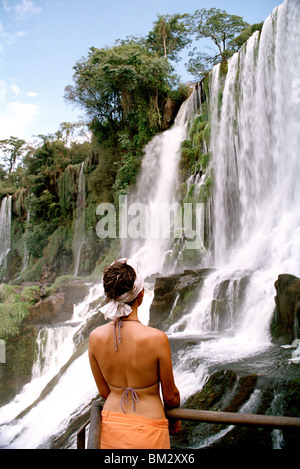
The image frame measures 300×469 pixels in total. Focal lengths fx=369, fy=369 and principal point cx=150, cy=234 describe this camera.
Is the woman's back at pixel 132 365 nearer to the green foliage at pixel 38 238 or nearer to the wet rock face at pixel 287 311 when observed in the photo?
the wet rock face at pixel 287 311

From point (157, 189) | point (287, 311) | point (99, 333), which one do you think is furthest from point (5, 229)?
point (99, 333)

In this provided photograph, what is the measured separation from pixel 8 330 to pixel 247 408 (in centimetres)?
795

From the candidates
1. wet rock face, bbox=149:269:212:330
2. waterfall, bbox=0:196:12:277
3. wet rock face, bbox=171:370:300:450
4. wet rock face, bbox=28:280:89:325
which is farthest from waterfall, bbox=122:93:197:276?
waterfall, bbox=0:196:12:277

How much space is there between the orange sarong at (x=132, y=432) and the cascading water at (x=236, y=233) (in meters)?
2.72

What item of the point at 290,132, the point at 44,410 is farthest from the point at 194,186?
the point at 44,410

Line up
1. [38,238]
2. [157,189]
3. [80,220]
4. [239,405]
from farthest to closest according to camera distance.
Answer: [38,238] → [80,220] → [157,189] → [239,405]

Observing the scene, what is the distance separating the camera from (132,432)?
1726 mm

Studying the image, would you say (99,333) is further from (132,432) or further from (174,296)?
(174,296)

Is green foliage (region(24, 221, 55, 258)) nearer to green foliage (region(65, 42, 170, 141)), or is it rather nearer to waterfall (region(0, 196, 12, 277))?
waterfall (region(0, 196, 12, 277))

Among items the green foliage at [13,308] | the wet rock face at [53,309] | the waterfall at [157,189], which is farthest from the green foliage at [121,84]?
the green foliage at [13,308]

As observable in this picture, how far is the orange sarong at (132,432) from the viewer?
5.59 ft

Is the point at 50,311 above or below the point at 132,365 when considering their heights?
below

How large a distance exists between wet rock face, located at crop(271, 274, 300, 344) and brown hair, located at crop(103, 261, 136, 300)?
13.9ft

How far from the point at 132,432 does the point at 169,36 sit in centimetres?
2418
